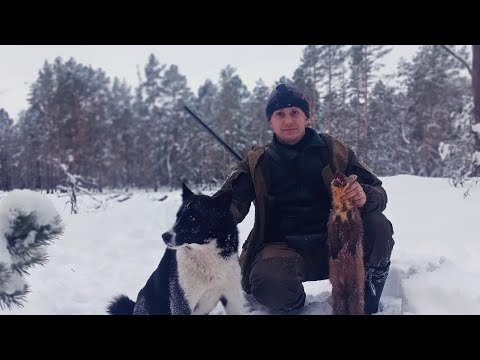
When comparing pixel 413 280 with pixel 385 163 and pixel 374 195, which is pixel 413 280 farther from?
pixel 385 163

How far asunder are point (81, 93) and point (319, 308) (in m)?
23.3

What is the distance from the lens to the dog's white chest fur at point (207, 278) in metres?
2.98

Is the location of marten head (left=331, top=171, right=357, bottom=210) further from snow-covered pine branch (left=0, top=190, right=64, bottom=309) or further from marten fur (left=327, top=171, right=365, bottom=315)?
snow-covered pine branch (left=0, top=190, right=64, bottom=309)

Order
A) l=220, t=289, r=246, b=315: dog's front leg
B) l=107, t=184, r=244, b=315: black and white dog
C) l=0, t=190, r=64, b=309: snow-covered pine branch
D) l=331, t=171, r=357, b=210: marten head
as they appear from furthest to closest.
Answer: l=220, t=289, r=246, b=315: dog's front leg → l=107, t=184, r=244, b=315: black and white dog → l=331, t=171, r=357, b=210: marten head → l=0, t=190, r=64, b=309: snow-covered pine branch

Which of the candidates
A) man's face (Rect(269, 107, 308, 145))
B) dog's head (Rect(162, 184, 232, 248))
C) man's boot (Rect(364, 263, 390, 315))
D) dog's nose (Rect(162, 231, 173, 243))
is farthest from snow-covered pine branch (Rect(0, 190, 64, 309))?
man's boot (Rect(364, 263, 390, 315))

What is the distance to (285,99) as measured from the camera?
343cm

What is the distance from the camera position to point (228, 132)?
1958cm

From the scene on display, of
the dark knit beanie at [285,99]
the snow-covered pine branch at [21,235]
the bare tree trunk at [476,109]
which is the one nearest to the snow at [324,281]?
the snow-covered pine branch at [21,235]

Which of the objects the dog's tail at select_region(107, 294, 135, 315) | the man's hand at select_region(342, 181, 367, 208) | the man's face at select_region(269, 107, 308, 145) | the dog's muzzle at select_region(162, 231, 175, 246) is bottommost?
the dog's tail at select_region(107, 294, 135, 315)

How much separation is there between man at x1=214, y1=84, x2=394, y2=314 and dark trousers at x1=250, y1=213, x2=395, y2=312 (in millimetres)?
14

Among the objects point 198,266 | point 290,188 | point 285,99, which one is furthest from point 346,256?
Answer: point 285,99

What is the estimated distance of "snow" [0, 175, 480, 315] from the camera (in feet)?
10.3

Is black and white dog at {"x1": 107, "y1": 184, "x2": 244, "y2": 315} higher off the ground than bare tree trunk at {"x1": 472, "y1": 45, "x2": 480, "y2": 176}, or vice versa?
bare tree trunk at {"x1": 472, "y1": 45, "x2": 480, "y2": 176}
